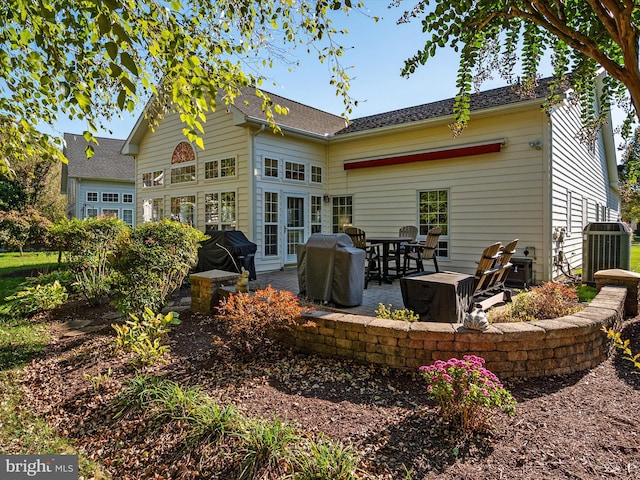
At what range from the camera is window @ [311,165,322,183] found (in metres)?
10.6

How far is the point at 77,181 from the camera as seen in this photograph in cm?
→ 2084

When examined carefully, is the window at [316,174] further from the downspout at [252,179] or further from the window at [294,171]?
the downspout at [252,179]

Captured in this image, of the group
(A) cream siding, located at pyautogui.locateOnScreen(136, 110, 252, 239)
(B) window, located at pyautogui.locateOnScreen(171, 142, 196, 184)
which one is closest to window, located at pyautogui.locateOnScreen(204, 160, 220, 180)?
(A) cream siding, located at pyautogui.locateOnScreen(136, 110, 252, 239)

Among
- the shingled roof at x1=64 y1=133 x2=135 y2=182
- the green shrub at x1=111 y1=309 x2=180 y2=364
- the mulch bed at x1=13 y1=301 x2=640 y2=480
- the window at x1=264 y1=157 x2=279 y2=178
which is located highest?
the shingled roof at x1=64 y1=133 x2=135 y2=182

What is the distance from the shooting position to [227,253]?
7387mm

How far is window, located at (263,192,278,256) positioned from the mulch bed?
5513mm

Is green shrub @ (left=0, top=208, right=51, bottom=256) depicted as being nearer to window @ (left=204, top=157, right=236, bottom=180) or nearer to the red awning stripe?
window @ (left=204, top=157, right=236, bottom=180)

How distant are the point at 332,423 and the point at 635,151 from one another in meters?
6.58

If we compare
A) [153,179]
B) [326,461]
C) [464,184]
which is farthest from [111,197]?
[326,461]

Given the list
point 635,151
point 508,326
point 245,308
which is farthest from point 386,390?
point 635,151

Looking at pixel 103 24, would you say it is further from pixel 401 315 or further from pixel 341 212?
pixel 341 212

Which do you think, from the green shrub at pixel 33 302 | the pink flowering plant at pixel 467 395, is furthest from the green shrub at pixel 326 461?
the green shrub at pixel 33 302

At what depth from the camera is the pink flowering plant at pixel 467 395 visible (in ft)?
7.63

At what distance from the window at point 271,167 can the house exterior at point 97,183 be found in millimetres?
14875
